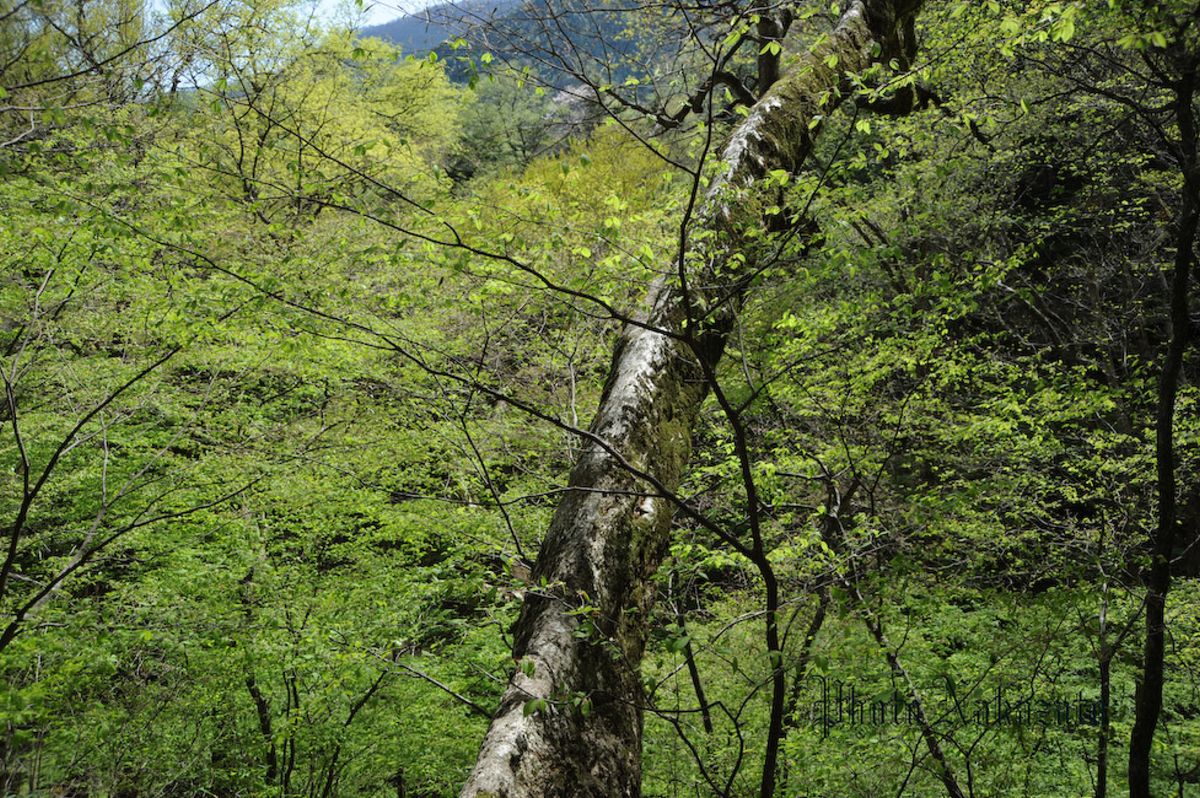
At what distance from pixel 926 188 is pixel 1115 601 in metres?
7.81

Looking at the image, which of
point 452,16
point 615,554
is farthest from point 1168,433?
point 452,16

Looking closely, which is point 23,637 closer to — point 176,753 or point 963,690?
point 176,753

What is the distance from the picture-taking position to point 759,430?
362 inches

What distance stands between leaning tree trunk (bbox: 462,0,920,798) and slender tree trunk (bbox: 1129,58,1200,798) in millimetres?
1325

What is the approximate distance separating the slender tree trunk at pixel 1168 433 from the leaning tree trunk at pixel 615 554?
132 centimetres

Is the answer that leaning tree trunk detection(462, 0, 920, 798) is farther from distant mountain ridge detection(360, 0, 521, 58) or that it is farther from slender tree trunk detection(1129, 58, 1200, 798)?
slender tree trunk detection(1129, 58, 1200, 798)

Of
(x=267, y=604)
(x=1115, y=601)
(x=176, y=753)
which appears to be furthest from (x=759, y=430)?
(x=176, y=753)

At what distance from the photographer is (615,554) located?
238cm

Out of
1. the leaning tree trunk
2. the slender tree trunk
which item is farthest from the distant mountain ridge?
the slender tree trunk

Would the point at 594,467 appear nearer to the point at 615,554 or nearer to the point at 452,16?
the point at 615,554

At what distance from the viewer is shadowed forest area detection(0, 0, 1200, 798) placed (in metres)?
2.34

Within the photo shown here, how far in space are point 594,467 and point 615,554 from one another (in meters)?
0.35

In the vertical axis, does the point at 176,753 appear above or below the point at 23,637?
below

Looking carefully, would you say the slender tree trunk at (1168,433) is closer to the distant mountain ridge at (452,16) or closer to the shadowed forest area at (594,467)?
the shadowed forest area at (594,467)
